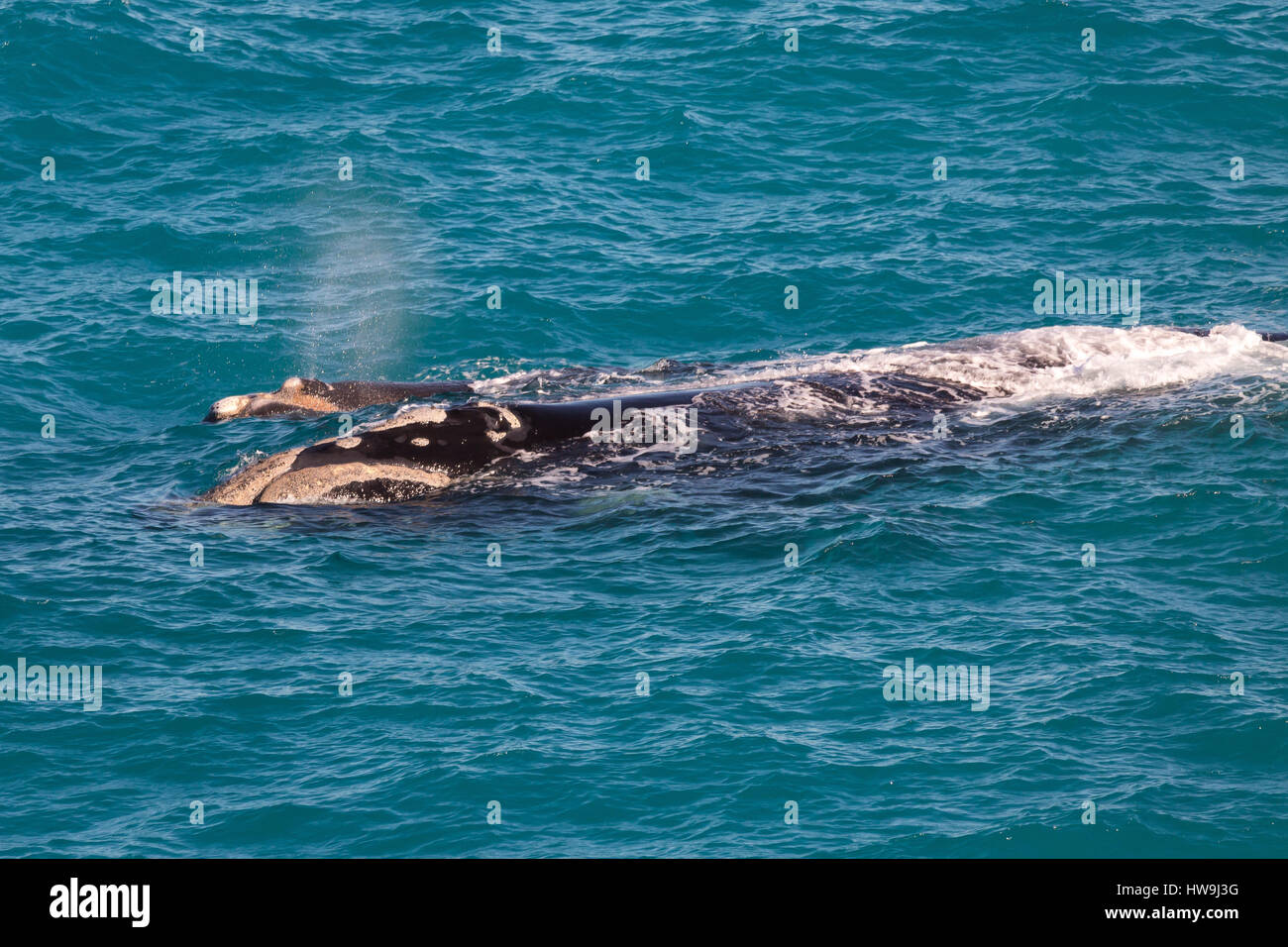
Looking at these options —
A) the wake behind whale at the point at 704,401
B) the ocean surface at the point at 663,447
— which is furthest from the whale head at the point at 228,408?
the ocean surface at the point at 663,447

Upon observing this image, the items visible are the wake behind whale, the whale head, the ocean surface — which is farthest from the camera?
the whale head

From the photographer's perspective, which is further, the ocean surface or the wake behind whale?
the wake behind whale

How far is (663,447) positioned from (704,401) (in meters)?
1.54

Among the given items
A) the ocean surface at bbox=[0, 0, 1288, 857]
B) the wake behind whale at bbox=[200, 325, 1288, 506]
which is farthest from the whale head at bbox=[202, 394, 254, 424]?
the ocean surface at bbox=[0, 0, 1288, 857]

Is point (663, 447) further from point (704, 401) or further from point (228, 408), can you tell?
point (228, 408)

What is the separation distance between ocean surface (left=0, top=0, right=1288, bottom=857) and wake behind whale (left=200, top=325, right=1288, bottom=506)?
0.71 feet

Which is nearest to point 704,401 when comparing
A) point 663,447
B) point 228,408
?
point 663,447

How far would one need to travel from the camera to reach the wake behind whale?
2394 cm

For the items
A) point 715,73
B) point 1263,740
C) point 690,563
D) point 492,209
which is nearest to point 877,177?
point 715,73

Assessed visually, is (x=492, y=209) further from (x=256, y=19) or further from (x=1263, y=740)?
(x=1263, y=740)

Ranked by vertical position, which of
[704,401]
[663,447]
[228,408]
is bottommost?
[663,447]

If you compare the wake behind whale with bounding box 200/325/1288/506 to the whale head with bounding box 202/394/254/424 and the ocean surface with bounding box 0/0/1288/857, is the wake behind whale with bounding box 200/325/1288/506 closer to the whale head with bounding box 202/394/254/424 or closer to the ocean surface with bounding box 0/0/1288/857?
the whale head with bounding box 202/394/254/424

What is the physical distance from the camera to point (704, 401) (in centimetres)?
2622

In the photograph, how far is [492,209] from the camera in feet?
119
